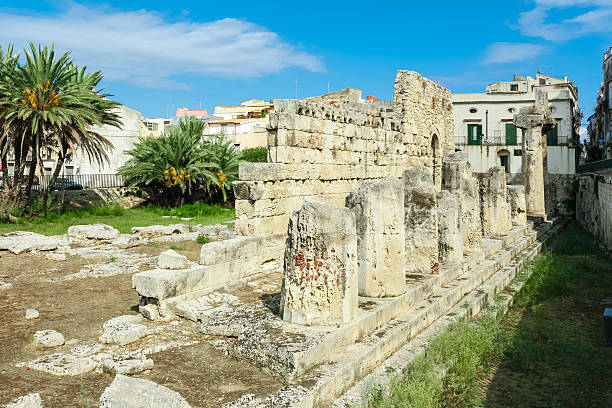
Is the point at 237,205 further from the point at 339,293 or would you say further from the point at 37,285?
the point at 339,293

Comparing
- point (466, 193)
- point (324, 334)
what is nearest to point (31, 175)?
point (466, 193)

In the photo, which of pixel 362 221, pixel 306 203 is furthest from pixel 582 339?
pixel 306 203

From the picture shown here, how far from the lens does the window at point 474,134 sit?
36.9 metres

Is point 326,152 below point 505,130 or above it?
below

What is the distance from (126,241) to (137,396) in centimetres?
921

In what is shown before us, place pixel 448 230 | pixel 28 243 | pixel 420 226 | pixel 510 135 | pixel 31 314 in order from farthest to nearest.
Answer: pixel 510 135 → pixel 28 243 → pixel 448 230 → pixel 420 226 → pixel 31 314

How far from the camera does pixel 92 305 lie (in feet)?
23.6

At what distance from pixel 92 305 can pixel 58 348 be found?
1.94m

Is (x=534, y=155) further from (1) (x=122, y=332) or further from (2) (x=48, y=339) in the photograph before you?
(2) (x=48, y=339)

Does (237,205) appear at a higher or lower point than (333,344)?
higher

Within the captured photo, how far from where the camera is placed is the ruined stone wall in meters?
9.44

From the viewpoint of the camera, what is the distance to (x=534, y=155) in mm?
18172

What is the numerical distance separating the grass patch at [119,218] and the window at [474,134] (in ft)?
72.7

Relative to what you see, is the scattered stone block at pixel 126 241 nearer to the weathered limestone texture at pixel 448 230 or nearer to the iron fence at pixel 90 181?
the weathered limestone texture at pixel 448 230
